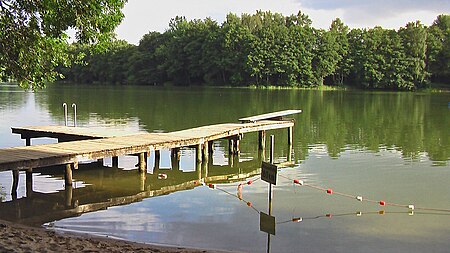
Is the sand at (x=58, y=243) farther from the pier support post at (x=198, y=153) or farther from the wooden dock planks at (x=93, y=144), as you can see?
the pier support post at (x=198, y=153)

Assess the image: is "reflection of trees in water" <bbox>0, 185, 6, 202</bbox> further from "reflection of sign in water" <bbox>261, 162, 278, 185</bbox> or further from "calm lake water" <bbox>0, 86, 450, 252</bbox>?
"reflection of sign in water" <bbox>261, 162, 278, 185</bbox>

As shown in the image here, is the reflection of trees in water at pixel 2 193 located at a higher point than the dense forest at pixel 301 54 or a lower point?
lower

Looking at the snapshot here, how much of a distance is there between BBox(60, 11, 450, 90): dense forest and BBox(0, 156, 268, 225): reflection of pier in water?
65.5 meters

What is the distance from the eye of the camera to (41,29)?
10.6 m

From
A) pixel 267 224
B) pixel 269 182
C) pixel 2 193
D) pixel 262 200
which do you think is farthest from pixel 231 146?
pixel 269 182

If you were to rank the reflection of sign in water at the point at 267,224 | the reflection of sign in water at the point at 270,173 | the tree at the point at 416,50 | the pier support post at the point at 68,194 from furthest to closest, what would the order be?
the tree at the point at 416,50 < the pier support post at the point at 68,194 < the reflection of sign in water at the point at 267,224 < the reflection of sign in water at the point at 270,173

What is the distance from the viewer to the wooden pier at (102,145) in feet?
41.2

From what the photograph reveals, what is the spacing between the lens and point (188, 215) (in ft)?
36.0

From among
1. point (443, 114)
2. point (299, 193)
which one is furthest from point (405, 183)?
point (443, 114)

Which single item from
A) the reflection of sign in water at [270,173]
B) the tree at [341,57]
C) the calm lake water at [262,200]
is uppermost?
the tree at [341,57]

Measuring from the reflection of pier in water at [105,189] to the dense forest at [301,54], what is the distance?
6550 centimetres

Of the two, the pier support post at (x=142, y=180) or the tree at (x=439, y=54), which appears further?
the tree at (x=439, y=54)

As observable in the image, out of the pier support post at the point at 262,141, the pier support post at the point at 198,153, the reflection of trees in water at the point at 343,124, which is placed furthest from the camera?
the reflection of trees in water at the point at 343,124

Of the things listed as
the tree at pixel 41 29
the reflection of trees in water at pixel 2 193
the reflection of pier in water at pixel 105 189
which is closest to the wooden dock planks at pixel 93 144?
the reflection of pier in water at pixel 105 189
